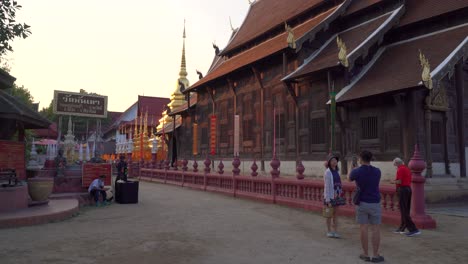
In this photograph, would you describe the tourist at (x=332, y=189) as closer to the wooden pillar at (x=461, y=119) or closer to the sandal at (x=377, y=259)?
the sandal at (x=377, y=259)

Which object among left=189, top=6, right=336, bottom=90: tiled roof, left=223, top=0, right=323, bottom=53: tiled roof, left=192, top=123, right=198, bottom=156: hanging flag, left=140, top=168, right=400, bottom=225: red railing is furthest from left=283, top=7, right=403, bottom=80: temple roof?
left=192, top=123, right=198, bottom=156: hanging flag

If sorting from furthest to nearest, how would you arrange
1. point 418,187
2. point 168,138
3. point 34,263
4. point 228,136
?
1. point 168,138
2. point 228,136
3. point 418,187
4. point 34,263

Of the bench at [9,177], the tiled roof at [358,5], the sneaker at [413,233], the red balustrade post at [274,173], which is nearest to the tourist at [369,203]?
the sneaker at [413,233]

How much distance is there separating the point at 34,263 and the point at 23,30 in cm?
425

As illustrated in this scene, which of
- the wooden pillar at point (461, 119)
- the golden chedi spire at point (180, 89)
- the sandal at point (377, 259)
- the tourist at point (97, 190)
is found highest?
the golden chedi spire at point (180, 89)

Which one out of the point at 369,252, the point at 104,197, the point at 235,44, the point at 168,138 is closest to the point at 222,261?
the point at 369,252

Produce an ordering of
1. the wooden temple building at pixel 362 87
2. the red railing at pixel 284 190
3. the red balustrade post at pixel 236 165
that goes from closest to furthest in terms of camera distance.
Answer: the red railing at pixel 284 190 → the wooden temple building at pixel 362 87 → the red balustrade post at pixel 236 165

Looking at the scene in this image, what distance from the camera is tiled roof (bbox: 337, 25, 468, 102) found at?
12.6 meters

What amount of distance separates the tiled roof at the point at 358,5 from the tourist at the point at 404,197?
10554 millimetres

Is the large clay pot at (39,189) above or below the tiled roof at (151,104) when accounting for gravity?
below

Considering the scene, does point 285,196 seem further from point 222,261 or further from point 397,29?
point 397,29

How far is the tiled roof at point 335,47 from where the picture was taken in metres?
15.1

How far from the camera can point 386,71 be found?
45.5 ft

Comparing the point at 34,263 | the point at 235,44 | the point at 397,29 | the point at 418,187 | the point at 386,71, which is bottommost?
the point at 34,263
